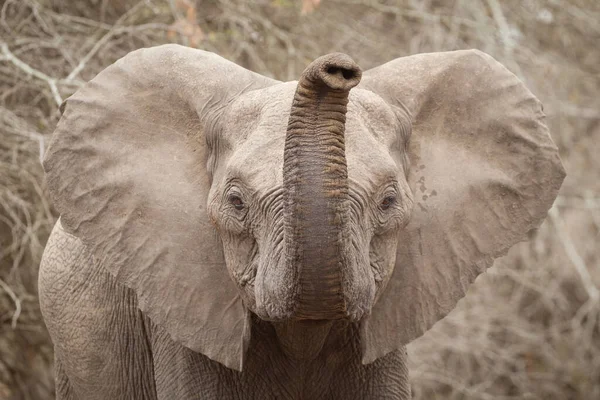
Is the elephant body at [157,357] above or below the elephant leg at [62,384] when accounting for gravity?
above

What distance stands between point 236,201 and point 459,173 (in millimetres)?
821

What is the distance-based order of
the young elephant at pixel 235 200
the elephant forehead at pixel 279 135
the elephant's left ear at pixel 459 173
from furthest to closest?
the elephant's left ear at pixel 459 173, the young elephant at pixel 235 200, the elephant forehead at pixel 279 135

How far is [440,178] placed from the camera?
12.8 feet

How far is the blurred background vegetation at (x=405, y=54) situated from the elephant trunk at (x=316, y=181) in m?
2.34

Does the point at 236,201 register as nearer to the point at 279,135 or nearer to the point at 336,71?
the point at 279,135

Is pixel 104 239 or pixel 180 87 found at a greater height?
pixel 180 87

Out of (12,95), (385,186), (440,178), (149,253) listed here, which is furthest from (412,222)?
(12,95)

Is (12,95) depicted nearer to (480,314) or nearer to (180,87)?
(180,87)

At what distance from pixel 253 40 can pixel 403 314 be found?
10.4ft

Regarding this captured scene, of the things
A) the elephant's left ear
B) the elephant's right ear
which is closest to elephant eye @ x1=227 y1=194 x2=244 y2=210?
the elephant's right ear

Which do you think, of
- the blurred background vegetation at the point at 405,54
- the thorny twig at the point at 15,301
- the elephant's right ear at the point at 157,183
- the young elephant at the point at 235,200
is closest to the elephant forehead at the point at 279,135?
the young elephant at the point at 235,200

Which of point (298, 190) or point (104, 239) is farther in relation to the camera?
point (104, 239)

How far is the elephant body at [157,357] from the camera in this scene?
387cm

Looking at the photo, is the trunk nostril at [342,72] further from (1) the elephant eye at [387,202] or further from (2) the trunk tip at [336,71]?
(1) the elephant eye at [387,202]
